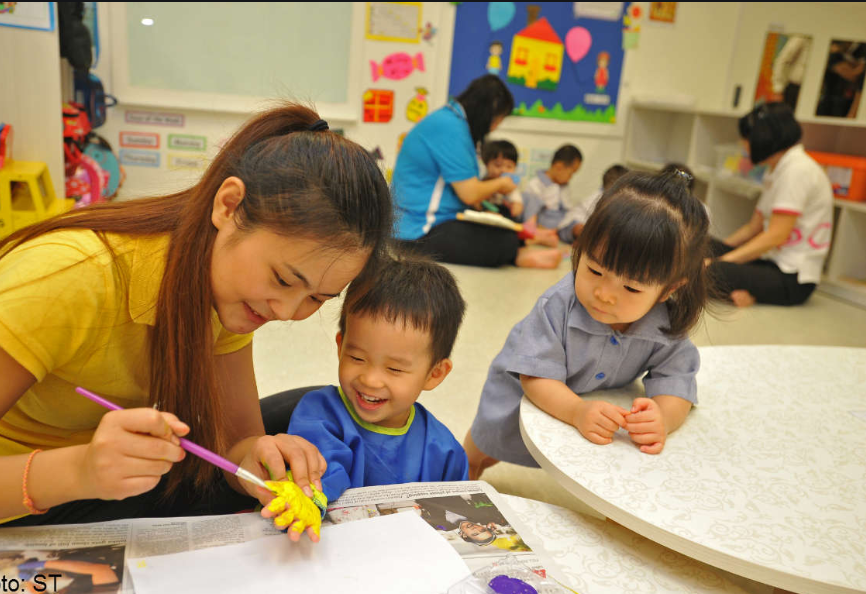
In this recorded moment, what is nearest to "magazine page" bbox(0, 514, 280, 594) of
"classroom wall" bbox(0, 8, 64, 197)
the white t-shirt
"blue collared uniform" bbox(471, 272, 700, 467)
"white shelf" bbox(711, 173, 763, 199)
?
"blue collared uniform" bbox(471, 272, 700, 467)

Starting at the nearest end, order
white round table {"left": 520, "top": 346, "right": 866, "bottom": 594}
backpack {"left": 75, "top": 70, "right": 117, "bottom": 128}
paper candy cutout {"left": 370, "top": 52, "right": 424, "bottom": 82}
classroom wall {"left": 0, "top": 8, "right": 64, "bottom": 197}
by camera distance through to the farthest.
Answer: white round table {"left": 520, "top": 346, "right": 866, "bottom": 594} < classroom wall {"left": 0, "top": 8, "right": 64, "bottom": 197} < backpack {"left": 75, "top": 70, "right": 117, "bottom": 128} < paper candy cutout {"left": 370, "top": 52, "right": 424, "bottom": 82}

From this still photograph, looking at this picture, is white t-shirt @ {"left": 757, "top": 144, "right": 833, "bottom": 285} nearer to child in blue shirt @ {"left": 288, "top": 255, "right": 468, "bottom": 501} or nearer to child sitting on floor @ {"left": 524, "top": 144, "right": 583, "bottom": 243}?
child sitting on floor @ {"left": 524, "top": 144, "right": 583, "bottom": 243}

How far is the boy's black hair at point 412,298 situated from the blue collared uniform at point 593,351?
7.4 inches

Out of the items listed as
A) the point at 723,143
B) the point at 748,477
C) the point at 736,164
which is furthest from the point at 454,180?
the point at 748,477

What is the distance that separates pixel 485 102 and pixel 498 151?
76 cm

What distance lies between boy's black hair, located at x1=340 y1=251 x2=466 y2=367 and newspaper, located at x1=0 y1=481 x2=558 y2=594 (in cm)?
22

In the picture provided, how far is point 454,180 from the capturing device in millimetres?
3383

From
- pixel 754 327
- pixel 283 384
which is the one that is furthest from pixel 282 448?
pixel 754 327

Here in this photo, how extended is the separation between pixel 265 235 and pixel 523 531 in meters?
0.47

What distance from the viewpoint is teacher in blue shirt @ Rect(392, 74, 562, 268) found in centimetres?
328

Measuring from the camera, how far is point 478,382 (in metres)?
2.21

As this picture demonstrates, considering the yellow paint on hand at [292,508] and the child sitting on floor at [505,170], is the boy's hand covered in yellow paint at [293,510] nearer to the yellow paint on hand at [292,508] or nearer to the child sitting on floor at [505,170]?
the yellow paint on hand at [292,508]

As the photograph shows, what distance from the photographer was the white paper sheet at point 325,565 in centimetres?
70

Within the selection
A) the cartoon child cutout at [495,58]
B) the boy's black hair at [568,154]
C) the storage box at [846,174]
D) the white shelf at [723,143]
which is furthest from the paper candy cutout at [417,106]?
the storage box at [846,174]
